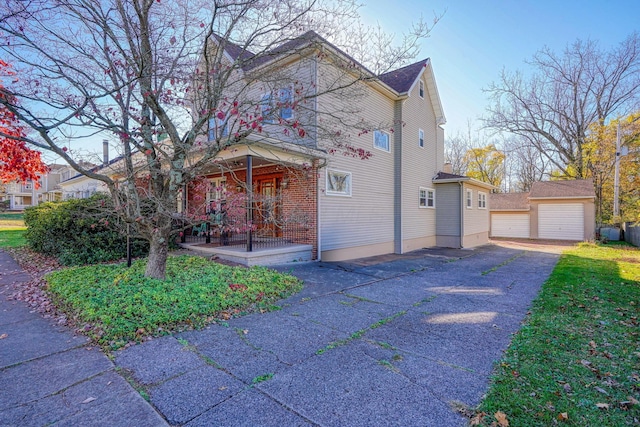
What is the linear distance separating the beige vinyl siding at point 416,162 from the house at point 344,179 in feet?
0.16

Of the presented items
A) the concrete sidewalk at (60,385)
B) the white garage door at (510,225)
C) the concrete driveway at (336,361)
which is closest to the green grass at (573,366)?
the concrete driveway at (336,361)

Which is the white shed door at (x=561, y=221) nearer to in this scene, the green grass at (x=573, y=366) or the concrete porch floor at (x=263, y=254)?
the green grass at (x=573, y=366)

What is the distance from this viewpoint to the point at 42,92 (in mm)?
5484

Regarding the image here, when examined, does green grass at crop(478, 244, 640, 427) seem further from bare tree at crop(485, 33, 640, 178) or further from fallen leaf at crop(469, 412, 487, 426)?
bare tree at crop(485, 33, 640, 178)

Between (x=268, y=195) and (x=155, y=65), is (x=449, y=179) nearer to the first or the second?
(x=268, y=195)

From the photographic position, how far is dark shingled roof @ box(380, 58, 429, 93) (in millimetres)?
13781

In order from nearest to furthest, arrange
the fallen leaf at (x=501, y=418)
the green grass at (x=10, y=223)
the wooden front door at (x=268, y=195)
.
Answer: the fallen leaf at (x=501, y=418), the wooden front door at (x=268, y=195), the green grass at (x=10, y=223)

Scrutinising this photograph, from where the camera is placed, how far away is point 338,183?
1066 centimetres

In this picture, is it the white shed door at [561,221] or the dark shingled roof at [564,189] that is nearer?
the dark shingled roof at [564,189]

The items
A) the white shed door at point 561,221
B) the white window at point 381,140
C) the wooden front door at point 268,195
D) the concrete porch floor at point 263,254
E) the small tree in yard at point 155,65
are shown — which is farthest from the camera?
the white shed door at point 561,221

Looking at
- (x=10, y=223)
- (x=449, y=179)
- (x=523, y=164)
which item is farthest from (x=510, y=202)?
(x=10, y=223)

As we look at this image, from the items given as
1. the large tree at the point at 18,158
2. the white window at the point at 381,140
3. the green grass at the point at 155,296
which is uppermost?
the white window at the point at 381,140

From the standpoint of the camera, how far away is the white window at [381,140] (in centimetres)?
1243

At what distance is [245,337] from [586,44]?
32100 mm
